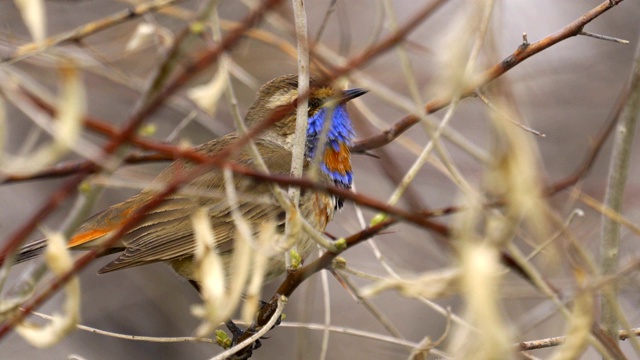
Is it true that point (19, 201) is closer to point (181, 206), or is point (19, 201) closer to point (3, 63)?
point (181, 206)

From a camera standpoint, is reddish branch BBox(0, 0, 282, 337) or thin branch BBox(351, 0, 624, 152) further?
thin branch BBox(351, 0, 624, 152)

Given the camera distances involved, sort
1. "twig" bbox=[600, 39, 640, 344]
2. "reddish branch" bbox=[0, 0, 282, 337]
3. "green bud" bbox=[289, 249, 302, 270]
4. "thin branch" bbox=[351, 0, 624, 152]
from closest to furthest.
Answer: "reddish branch" bbox=[0, 0, 282, 337] < "twig" bbox=[600, 39, 640, 344] < "green bud" bbox=[289, 249, 302, 270] < "thin branch" bbox=[351, 0, 624, 152]

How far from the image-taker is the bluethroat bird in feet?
15.9

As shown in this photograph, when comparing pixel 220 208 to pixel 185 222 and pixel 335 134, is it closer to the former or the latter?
pixel 185 222

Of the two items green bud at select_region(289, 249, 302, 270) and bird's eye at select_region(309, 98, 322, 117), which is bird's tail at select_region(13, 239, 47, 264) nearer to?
bird's eye at select_region(309, 98, 322, 117)

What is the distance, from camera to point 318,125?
5.23 m

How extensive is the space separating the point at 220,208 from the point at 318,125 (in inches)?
32.1

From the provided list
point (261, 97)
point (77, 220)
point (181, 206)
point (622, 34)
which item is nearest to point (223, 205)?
point (181, 206)

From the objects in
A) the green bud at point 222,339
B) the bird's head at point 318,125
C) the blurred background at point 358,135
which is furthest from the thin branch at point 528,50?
the blurred background at point 358,135

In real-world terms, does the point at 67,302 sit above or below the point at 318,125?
below

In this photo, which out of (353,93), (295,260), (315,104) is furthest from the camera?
(315,104)

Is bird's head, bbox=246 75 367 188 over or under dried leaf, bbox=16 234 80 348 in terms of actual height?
over

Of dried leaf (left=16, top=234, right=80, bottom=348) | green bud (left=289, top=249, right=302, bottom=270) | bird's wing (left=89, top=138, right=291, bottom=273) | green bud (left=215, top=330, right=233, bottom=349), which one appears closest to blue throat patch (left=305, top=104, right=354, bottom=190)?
bird's wing (left=89, top=138, right=291, bottom=273)

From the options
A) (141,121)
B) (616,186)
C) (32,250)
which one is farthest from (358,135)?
(141,121)
